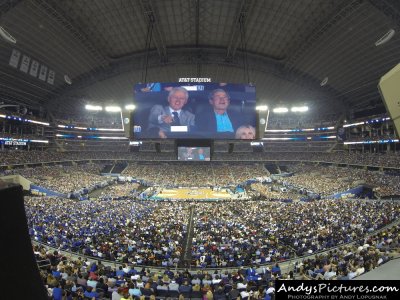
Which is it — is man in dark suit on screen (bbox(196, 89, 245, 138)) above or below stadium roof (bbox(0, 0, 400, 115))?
below

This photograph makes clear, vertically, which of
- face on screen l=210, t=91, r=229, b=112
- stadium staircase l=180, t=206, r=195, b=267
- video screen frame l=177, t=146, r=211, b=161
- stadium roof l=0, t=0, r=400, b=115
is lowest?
stadium staircase l=180, t=206, r=195, b=267

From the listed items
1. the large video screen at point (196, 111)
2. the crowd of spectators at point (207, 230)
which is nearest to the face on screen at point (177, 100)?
the large video screen at point (196, 111)

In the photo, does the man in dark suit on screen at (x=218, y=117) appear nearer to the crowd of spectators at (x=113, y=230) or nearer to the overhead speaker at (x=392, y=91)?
the crowd of spectators at (x=113, y=230)

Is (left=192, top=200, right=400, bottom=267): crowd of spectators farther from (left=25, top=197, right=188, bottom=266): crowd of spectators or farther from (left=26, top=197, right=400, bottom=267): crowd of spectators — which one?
(left=25, top=197, right=188, bottom=266): crowd of spectators

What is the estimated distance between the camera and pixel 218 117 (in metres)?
31.4

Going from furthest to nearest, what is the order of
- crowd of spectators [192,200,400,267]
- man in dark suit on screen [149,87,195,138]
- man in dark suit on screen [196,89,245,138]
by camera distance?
1. man in dark suit on screen [196,89,245,138]
2. man in dark suit on screen [149,87,195,138]
3. crowd of spectators [192,200,400,267]

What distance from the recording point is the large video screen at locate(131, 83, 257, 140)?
1224 inches

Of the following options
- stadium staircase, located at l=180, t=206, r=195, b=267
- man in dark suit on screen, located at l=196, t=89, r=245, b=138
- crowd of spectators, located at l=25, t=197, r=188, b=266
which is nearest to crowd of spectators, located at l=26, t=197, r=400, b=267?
crowd of spectators, located at l=25, t=197, r=188, b=266

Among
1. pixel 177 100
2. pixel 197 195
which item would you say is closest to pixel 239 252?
pixel 177 100

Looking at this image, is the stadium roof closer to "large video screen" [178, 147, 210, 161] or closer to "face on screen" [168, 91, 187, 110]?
"face on screen" [168, 91, 187, 110]

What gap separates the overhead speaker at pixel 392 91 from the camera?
4.78 meters

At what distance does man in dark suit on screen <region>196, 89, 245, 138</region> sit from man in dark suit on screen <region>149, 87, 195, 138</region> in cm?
139

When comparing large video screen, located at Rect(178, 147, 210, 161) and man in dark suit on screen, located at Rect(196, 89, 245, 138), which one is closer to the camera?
man in dark suit on screen, located at Rect(196, 89, 245, 138)

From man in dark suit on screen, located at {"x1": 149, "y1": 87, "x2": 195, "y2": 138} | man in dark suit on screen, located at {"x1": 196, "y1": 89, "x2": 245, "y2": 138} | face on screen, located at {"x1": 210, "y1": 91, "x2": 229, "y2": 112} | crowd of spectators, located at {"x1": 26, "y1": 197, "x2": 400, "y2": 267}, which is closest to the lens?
crowd of spectators, located at {"x1": 26, "y1": 197, "x2": 400, "y2": 267}
